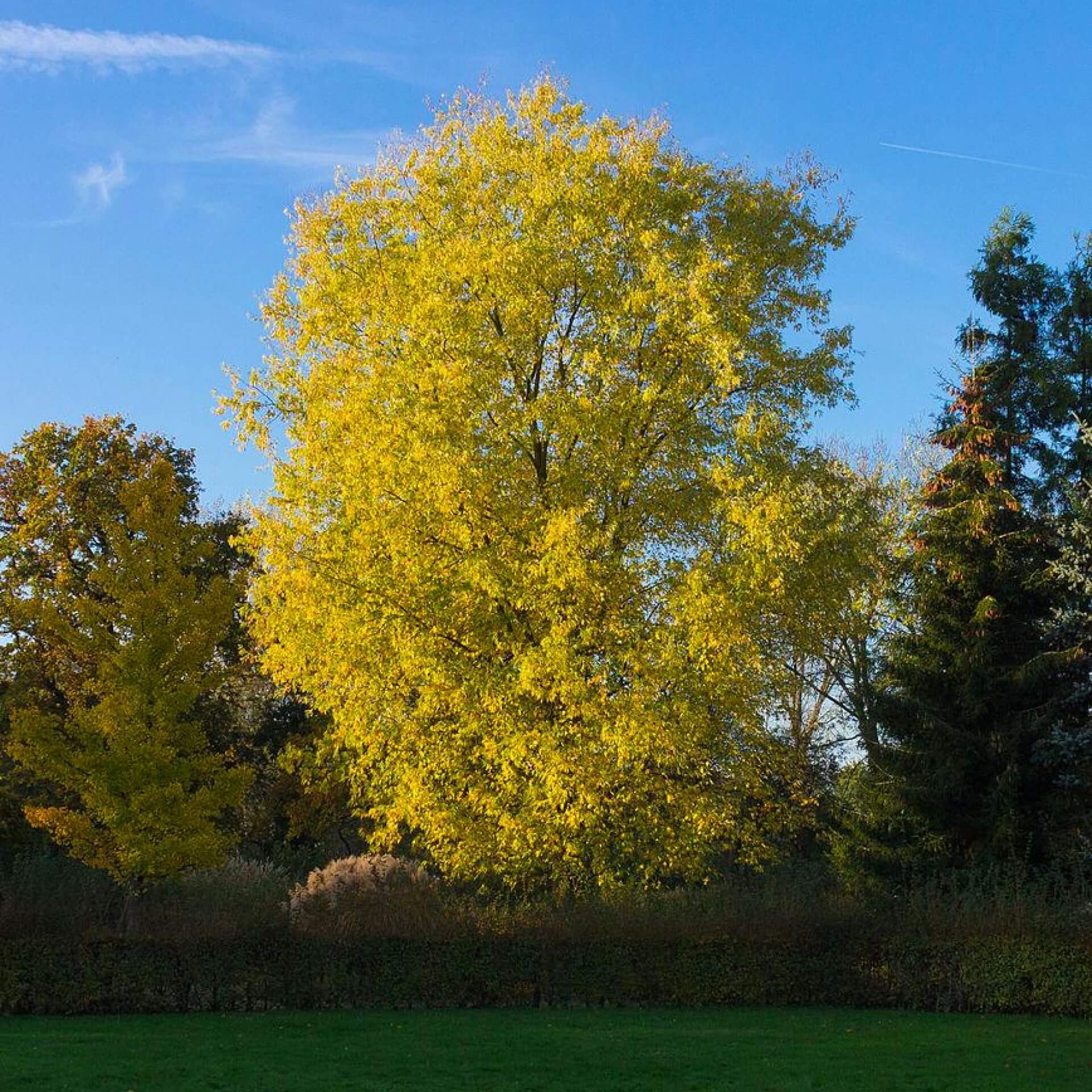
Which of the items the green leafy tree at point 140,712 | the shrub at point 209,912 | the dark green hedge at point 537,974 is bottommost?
the dark green hedge at point 537,974

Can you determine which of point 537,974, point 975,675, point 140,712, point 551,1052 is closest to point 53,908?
point 140,712

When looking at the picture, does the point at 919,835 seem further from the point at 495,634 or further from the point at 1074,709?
the point at 495,634

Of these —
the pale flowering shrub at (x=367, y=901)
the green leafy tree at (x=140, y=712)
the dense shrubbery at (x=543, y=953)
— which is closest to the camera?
Result: the dense shrubbery at (x=543, y=953)

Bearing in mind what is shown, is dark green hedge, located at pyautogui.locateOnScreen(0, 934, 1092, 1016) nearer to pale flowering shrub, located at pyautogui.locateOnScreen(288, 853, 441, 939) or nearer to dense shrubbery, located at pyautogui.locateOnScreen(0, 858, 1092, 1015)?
dense shrubbery, located at pyautogui.locateOnScreen(0, 858, 1092, 1015)

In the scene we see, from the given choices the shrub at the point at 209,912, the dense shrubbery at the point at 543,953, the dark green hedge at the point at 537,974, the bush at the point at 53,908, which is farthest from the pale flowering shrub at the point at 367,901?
the bush at the point at 53,908

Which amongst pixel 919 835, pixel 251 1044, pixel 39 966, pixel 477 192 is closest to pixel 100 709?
pixel 39 966

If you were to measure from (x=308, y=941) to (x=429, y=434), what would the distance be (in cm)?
654

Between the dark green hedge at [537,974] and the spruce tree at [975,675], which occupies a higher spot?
the spruce tree at [975,675]

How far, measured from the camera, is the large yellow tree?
1477 centimetres

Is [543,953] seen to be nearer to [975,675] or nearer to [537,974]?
[537,974]

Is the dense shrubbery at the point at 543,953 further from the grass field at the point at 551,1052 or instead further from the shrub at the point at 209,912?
the grass field at the point at 551,1052

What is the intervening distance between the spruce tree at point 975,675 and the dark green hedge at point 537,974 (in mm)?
5143

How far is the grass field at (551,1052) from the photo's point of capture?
994 centimetres

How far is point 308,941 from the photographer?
589 inches
